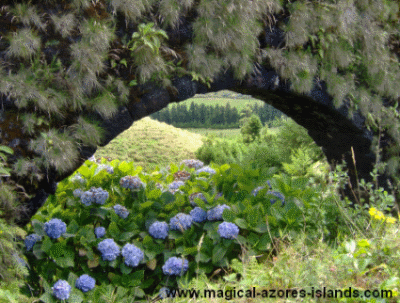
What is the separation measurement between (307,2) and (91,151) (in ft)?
9.07

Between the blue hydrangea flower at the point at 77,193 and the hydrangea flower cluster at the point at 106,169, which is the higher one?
the hydrangea flower cluster at the point at 106,169

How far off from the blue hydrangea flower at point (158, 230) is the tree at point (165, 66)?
2.70 ft

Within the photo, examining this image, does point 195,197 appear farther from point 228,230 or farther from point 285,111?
point 285,111

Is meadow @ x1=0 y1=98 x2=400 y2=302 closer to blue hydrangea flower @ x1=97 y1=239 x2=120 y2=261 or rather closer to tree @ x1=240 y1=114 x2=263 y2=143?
blue hydrangea flower @ x1=97 y1=239 x2=120 y2=261

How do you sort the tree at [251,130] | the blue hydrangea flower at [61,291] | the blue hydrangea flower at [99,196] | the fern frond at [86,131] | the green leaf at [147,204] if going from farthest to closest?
the tree at [251,130] → the green leaf at [147,204] → the blue hydrangea flower at [99,196] → the fern frond at [86,131] → the blue hydrangea flower at [61,291]

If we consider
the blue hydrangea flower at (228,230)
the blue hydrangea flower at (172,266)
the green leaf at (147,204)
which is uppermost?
the blue hydrangea flower at (228,230)

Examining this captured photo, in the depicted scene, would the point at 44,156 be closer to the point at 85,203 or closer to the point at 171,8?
the point at 85,203

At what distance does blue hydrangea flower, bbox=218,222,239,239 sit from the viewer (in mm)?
2750

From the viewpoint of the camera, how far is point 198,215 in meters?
3.03

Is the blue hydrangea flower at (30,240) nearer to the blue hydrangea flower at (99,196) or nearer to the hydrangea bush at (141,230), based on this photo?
the hydrangea bush at (141,230)

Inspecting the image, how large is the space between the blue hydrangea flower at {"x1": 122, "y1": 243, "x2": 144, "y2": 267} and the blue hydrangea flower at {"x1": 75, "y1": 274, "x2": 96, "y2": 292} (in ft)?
0.99

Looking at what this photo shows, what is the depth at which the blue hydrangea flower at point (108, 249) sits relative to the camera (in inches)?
113

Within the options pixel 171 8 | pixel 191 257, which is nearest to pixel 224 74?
pixel 171 8

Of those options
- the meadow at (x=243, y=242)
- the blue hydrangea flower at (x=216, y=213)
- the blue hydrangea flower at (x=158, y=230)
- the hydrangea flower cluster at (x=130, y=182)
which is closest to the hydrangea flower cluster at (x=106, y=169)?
the meadow at (x=243, y=242)
